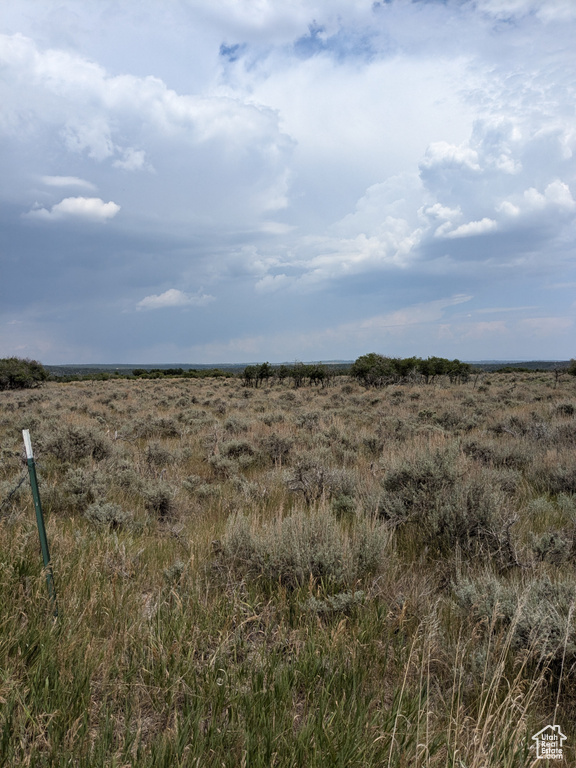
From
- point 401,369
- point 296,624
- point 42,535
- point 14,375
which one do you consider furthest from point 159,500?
point 14,375

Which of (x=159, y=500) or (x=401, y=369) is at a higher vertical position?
(x=401, y=369)

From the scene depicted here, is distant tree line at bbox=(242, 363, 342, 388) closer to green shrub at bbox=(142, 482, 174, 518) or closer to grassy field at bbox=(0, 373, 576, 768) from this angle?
green shrub at bbox=(142, 482, 174, 518)

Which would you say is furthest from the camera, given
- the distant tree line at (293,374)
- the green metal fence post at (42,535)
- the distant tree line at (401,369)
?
the distant tree line at (293,374)

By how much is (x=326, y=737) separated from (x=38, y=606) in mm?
2187

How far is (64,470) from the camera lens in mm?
7879

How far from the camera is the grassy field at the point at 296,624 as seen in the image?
1868mm

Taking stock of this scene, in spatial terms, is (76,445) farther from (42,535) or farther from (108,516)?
(42,535)

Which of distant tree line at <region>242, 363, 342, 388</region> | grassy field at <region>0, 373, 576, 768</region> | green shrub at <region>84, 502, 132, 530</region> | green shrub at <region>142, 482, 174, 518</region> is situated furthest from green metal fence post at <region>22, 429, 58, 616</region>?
distant tree line at <region>242, 363, 342, 388</region>

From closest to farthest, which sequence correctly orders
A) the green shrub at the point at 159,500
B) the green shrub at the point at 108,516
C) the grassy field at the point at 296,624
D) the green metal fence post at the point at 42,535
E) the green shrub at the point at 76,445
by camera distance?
the grassy field at the point at 296,624, the green metal fence post at the point at 42,535, the green shrub at the point at 108,516, the green shrub at the point at 159,500, the green shrub at the point at 76,445

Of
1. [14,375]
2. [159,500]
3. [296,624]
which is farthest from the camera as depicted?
[14,375]

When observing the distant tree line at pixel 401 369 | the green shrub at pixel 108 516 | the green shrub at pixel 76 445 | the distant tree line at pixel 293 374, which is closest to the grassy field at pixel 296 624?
the green shrub at pixel 108 516

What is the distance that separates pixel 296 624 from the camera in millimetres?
2975

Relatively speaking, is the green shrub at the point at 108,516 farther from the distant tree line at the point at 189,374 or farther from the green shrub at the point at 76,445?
the distant tree line at the point at 189,374

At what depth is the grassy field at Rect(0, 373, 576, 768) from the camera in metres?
1.87
